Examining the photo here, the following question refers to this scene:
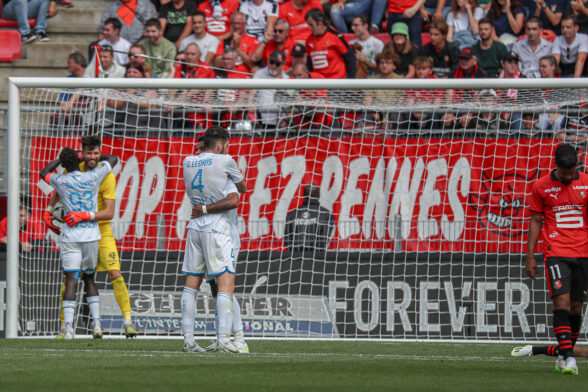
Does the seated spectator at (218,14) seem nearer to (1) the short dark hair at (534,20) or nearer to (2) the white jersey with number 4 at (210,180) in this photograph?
(1) the short dark hair at (534,20)

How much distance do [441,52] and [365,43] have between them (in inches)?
51.4

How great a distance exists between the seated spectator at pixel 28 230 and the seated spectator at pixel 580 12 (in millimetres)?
8823

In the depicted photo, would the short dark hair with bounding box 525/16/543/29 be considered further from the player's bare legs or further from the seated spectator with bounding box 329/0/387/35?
the player's bare legs

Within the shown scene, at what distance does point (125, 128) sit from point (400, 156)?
12.1ft

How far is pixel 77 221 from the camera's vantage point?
37.8 feet

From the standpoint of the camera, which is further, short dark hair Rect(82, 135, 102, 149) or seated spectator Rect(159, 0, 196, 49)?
seated spectator Rect(159, 0, 196, 49)

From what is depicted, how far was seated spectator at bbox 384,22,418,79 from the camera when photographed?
15930 millimetres

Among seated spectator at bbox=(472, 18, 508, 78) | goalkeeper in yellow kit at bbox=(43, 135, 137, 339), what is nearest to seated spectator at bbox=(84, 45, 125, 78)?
goalkeeper in yellow kit at bbox=(43, 135, 137, 339)

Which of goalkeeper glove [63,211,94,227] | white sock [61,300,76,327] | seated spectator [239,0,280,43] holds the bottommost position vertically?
white sock [61,300,76,327]

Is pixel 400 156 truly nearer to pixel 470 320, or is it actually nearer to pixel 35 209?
pixel 470 320

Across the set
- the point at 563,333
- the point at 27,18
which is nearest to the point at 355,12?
the point at 27,18

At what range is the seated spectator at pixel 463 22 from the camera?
53.6 feet

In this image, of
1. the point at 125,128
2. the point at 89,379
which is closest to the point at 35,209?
the point at 125,128

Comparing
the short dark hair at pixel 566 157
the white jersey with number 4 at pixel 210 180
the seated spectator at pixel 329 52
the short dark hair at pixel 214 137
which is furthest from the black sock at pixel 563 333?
the seated spectator at pixel 329 52
